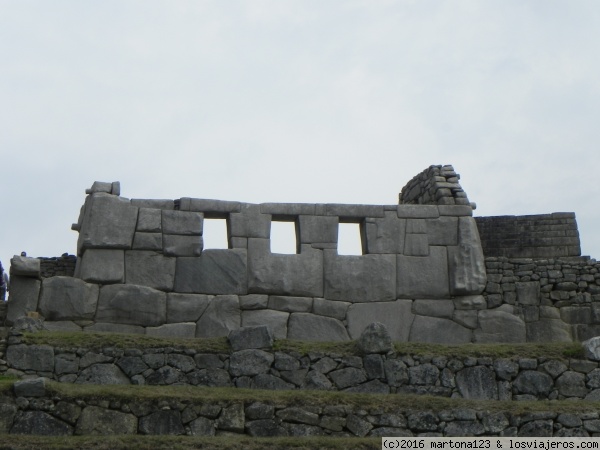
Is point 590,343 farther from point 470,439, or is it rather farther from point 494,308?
point 494,308

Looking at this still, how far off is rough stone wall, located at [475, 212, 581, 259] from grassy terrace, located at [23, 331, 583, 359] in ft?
20.4

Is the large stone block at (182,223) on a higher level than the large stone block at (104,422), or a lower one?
higher

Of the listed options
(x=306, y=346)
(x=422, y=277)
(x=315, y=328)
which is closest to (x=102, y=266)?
(x=315, y=328)

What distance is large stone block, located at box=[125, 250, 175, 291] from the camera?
16844 millimetres

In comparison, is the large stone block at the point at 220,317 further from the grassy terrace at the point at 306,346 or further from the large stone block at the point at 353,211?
the grassy terrace at the point at 306,346

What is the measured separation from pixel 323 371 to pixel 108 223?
4787 millimetres

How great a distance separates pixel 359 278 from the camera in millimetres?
17375

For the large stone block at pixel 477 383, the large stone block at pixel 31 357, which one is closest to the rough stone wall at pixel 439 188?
the large stone block at pixel 477 383

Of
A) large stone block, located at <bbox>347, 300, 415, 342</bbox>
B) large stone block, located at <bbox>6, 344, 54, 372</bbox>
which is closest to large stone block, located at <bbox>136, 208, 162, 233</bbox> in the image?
large stone block, located at <bbox>347, 300, 415, 342</bbox>

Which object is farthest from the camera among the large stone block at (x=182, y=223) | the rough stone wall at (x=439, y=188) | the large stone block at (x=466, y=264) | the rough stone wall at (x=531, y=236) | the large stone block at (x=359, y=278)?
the rough stone wall at (x=531, y=236)

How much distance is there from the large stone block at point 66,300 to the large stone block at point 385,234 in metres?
4.21

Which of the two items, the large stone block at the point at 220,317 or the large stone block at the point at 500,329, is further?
the large stone block at the point at 500,329

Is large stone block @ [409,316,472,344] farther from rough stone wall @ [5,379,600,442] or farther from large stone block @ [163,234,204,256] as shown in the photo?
rough stone wall @ [5,379,600,442]

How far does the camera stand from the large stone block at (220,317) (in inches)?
656
